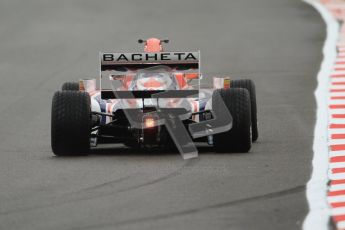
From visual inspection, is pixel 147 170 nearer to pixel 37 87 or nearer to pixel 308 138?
pixel 308 138

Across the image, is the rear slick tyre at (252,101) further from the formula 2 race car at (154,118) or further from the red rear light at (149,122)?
the red rear light at (149,122)

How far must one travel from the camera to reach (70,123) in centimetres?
1510

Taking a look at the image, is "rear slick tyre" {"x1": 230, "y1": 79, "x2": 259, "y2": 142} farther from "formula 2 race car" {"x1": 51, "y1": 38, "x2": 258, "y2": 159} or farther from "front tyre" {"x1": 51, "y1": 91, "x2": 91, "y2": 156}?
"front tyre" {"x1": 51, "y1": 91, "x2": 91, "y2": 156}

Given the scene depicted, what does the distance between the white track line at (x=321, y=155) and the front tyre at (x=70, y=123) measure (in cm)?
284

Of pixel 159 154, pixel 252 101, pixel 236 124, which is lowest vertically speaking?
pixel 159 154

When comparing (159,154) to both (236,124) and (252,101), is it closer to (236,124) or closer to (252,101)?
(236,124)

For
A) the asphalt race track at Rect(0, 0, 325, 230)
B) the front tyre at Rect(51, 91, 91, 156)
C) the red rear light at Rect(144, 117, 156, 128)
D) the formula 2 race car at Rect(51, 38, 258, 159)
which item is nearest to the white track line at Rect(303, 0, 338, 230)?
the asphalt race track at Rect(0, 0, 325, 230)

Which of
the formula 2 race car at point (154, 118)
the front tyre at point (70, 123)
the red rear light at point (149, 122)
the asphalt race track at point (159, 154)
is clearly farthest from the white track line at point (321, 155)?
the front tyre at point (70, 123)

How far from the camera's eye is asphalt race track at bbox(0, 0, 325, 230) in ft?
36.7

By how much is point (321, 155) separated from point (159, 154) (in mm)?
2061

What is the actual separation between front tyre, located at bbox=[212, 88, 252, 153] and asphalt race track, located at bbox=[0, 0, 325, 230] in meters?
0.21

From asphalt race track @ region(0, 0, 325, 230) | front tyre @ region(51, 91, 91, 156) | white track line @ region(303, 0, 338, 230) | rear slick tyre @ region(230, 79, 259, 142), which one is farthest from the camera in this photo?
rear slick tyre @ region(230, 79, 259, 142)

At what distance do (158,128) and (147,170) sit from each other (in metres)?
1.39

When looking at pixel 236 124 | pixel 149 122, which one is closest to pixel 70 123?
pixel 149 122
